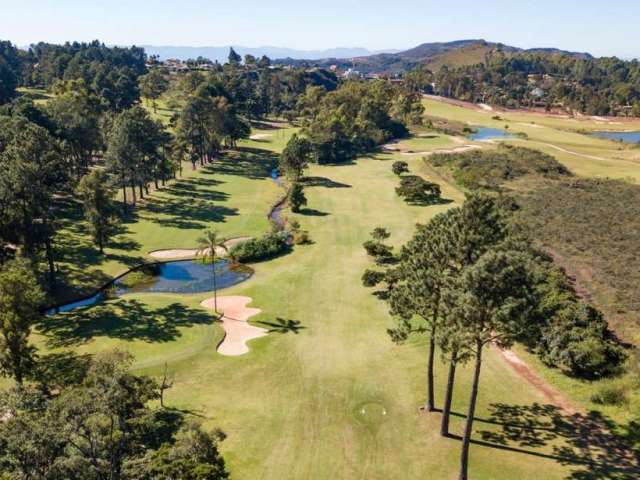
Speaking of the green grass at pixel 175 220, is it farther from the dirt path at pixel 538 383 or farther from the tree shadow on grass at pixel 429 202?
the dirt path at pixel 538 383

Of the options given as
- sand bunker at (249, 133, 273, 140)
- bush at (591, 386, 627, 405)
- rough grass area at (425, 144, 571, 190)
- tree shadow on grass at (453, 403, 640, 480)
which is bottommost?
tree shadow on grass at (453, 403, 640, 480)

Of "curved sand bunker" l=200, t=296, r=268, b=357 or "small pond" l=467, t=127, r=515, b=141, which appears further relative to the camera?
"small pond" l=467, t=127, r=515, b=141

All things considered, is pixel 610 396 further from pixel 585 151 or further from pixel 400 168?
pixel 585 151

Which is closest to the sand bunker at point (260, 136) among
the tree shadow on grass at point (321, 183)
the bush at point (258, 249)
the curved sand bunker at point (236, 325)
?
the tree shadow on grass at point (321, 183)

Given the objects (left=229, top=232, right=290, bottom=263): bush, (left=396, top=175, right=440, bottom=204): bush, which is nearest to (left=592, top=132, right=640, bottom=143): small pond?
(left=396, top=175, right=440, bottom=204): bush

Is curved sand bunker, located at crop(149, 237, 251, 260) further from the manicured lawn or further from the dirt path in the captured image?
the dirt path

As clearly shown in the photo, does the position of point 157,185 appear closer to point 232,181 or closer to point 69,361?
point 232,181
